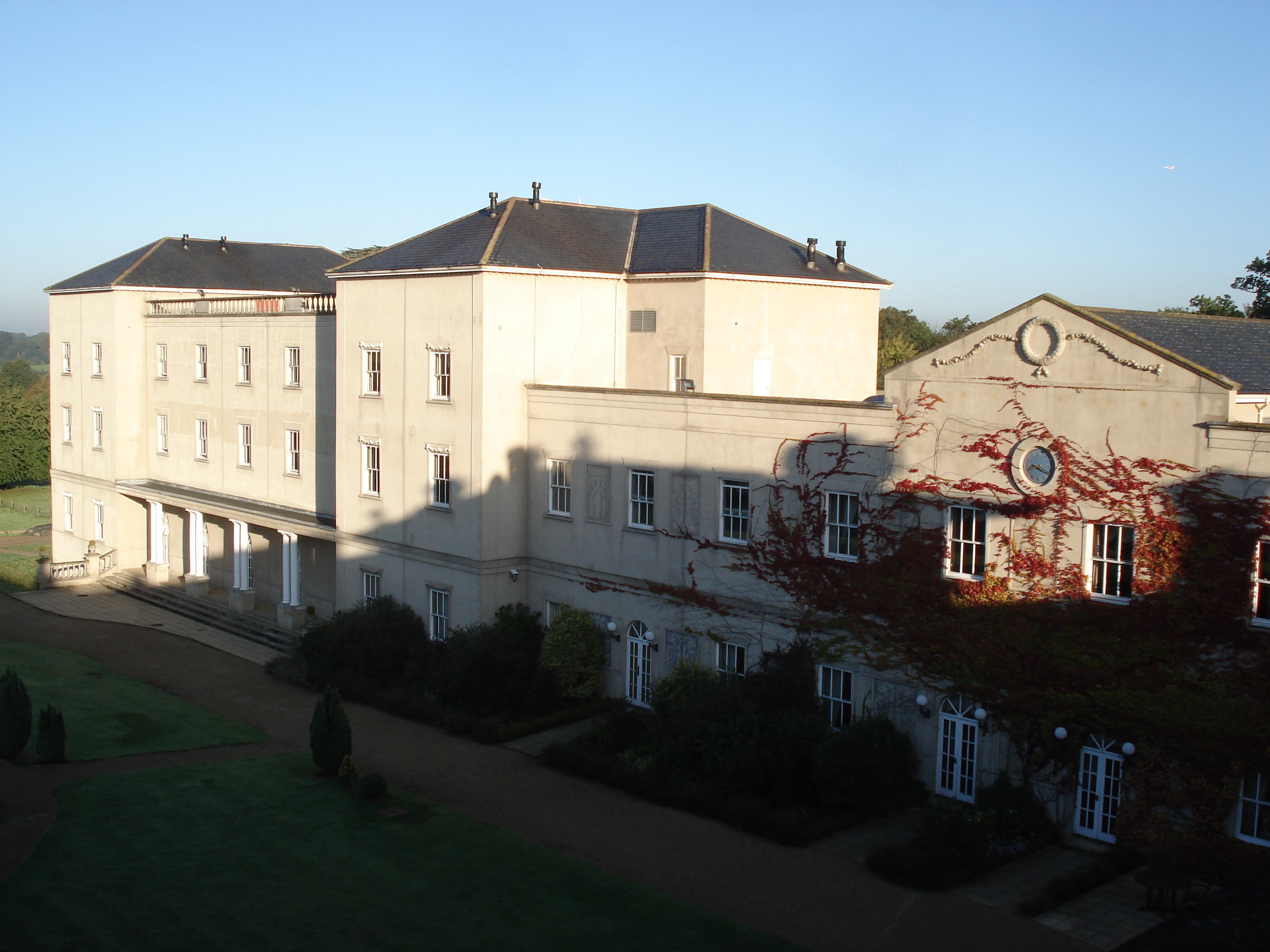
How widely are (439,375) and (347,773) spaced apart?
1104cm

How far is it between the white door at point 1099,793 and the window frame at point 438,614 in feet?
54.7

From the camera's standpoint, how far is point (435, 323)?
98.9 feet

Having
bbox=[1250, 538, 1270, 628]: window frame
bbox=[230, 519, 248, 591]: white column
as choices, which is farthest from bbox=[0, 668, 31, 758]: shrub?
bbox=[1250, 538, 1270, 628]: window frame

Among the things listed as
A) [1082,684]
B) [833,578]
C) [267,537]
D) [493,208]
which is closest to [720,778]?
[833,578]

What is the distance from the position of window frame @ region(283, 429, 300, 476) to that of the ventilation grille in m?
12.8

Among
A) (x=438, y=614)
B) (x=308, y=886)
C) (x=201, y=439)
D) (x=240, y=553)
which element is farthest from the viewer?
(x=201, y=439)

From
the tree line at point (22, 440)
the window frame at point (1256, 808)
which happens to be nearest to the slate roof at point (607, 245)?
the window frame at point (1256, 808)

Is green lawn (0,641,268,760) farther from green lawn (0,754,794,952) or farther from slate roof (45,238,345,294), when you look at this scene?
slate roof (45,238,345,294)

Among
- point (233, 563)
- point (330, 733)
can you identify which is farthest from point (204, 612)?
point (330, 733)

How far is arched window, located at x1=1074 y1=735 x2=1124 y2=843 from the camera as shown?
19516 mm

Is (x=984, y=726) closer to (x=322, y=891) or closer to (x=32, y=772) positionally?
(x=322, y=891)

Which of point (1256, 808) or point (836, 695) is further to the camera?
point (836, 695)

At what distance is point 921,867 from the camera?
18.6 metres

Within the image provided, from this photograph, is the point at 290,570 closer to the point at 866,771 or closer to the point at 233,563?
the point at 233,563
